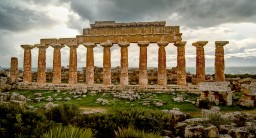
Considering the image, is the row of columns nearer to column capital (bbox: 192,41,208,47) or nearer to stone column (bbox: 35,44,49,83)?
column capital (bbox: 192,41,208,47)

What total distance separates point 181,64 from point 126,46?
5933 millimetres

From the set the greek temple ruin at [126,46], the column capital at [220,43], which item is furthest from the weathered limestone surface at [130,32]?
the column capital at [220,43]

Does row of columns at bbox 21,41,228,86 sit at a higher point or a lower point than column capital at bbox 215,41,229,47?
lower

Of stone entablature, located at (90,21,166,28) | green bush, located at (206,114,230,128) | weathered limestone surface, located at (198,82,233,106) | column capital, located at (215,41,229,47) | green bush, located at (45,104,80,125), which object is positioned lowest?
green bush, located at (206,114,230,128)

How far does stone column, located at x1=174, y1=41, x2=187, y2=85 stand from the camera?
3241 centimetres

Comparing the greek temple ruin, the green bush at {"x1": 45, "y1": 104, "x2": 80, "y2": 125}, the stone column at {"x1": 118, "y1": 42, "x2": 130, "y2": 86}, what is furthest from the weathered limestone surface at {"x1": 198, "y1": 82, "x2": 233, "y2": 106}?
the green bush at {"x1": 45, "y1": 104, "x2": 80, "y2": 125}

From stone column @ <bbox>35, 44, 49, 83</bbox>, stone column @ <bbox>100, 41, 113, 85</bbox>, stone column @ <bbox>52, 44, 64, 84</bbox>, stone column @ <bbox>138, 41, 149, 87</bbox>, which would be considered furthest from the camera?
stone column @ <bbox>35, 44, 49, 83</bbox>

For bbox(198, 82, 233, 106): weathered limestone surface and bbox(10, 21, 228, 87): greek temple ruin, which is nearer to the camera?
bbox(198, 82, 233, 106): weathered limestone surface

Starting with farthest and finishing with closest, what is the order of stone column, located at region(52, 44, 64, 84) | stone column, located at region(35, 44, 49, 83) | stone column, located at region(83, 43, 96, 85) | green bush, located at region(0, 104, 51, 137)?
stone column, located at region(35, 44, 49, 83), stone column, located at region(52, 44, 64, 84), stone column, located at region(83, 43, 96, 85), green bush, located at region(0, 104, 51, 137)

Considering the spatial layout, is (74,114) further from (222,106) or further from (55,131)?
(222,106)

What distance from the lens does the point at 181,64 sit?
1289 inches

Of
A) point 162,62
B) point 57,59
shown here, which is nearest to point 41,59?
point 57,59

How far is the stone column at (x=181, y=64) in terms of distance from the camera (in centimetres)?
3241

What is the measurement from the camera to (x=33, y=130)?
10.1 metres
